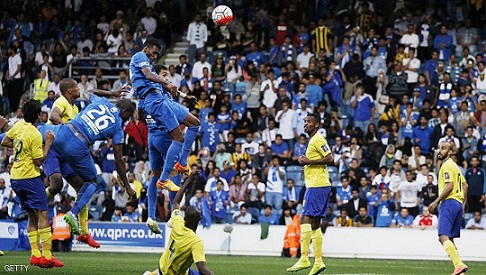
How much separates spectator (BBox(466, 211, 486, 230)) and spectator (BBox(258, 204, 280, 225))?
5.22m

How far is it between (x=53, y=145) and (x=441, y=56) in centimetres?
1786

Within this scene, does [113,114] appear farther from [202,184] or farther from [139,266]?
[202,184]

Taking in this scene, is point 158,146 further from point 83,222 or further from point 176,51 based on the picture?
point 176,51

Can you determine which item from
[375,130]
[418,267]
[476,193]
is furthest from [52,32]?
[418,267]

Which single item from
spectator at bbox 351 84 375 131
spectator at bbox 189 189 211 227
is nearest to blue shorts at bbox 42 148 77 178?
spectator at bbox 189 189 211 227

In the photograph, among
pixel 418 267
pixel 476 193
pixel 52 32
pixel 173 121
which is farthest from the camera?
pixel 52 32

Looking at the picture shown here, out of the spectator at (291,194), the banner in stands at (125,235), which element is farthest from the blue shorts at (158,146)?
the spectator at (291,194)

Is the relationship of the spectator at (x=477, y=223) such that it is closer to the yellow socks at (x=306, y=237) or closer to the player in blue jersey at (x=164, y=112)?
the yellow socks at (x=306, y=237)

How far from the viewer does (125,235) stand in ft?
90.4

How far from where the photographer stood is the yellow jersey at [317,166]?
18.2 m

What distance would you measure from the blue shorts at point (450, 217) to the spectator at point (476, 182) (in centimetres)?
1075

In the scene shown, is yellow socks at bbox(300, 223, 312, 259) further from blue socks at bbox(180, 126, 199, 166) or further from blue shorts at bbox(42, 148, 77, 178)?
blue shorts at bbox(42, 148, 77, 178)

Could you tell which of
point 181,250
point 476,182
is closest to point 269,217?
point 476,182

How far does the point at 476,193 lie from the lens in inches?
1089
